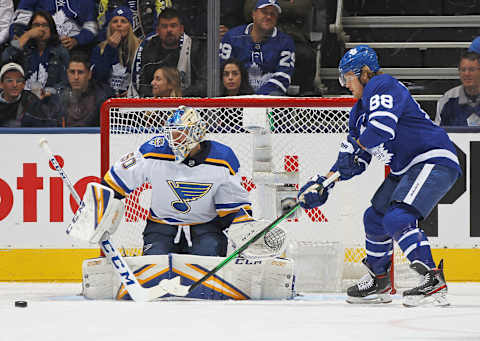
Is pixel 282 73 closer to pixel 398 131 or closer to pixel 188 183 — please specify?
pixel 188 183

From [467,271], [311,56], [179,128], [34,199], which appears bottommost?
[467,271]

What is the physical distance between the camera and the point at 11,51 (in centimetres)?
567

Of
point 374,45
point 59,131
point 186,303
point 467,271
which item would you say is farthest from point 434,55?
point 186,303

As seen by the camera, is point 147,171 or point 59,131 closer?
point 147,171

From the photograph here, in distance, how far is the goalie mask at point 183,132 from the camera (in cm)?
380

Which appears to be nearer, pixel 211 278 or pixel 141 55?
pixel 211 278

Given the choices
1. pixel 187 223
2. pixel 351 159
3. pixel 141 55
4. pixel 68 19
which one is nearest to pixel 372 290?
pixel 351 159

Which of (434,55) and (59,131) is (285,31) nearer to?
(434,55)

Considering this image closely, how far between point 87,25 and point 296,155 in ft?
6.30

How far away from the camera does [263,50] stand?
563 cm

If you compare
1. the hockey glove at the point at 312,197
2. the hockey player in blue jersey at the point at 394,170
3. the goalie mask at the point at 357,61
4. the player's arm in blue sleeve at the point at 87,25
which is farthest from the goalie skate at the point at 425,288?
the player's arm in blue sleeve at the point at 87,25

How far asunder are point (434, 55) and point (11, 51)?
2.82m

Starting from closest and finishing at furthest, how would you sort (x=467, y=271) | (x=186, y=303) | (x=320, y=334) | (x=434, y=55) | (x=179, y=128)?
(x=320, y=334) < (x=186, y=303) < (x=179, y=128) < (x=467, y=271) < (x=434, y=55)

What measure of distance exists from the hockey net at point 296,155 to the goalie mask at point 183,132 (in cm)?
54
